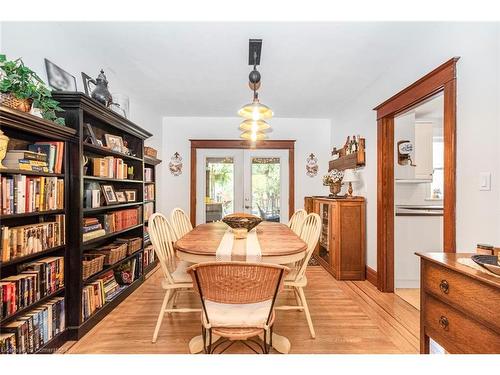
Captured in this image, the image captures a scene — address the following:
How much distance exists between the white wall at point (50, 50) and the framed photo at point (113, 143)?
0.49 meters

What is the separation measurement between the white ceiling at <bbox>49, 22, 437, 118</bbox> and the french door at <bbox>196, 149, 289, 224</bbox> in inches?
50.1

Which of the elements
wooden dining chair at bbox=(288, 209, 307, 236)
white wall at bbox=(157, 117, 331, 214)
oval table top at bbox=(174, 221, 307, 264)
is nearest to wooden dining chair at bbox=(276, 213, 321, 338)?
oval table top at bbox=(174, 221, 307, 264)

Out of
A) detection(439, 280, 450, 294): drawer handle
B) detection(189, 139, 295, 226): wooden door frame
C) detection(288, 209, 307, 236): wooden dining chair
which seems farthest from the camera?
detection(189, 139, 295, 226): wooden door frame

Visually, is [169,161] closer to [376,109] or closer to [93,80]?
[93,80]

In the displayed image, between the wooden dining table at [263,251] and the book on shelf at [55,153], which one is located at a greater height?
the book on shelf at [55,153]

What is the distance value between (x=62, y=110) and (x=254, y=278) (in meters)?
1.82

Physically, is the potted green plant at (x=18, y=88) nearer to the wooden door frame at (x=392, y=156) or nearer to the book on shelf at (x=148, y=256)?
the book on shelf at (x=148, y=256)

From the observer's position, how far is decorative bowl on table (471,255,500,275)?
1.07 m

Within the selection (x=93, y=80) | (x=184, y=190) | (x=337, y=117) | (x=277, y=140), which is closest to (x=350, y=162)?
(x=337, y=117)

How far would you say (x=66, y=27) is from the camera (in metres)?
2.17

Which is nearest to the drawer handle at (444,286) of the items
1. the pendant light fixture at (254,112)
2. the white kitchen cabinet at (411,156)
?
the pendant light fixture at (254,112)

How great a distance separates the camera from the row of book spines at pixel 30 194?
1469 millimetres

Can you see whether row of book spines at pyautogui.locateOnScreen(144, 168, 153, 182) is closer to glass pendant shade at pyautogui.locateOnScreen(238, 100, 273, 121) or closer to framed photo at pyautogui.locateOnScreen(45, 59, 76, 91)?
framed photo at pyautogui.locateOnScreen(45, 59, 76, 91)

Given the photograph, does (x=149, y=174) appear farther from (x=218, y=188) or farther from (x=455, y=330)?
(x=455, y=330)
